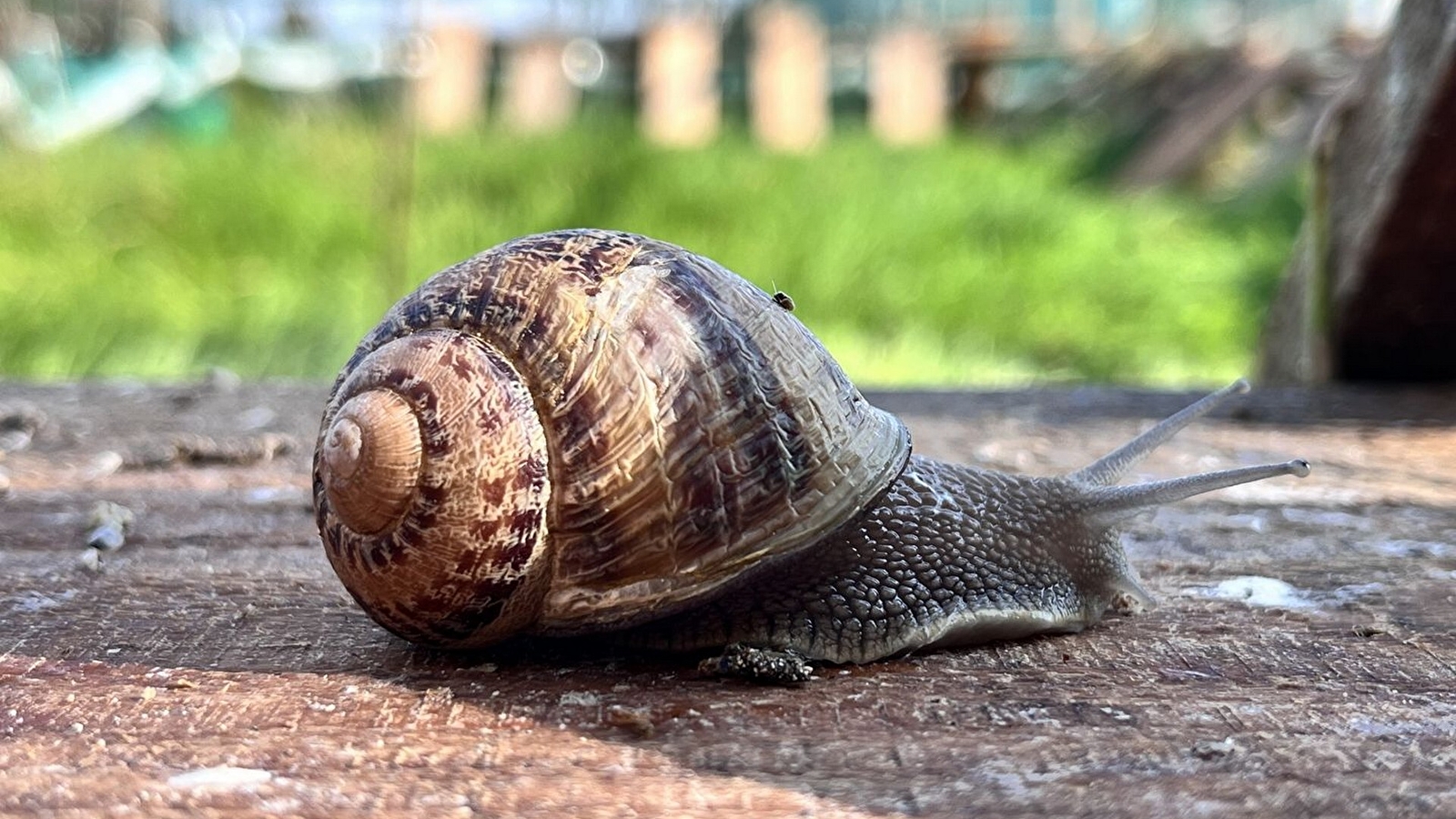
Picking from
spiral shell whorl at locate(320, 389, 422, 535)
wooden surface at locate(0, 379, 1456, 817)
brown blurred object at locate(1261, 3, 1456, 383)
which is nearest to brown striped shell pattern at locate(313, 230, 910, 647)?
spiral shell whorl at locate(320, 389, 422, 535)

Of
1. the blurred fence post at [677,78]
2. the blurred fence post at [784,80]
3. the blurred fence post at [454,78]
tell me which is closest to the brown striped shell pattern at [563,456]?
the blurred fence post at [454,78]

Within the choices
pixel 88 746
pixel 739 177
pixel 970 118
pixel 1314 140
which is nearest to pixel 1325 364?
pixel 1314 140

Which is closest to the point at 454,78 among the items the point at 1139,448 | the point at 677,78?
the point at 677,78

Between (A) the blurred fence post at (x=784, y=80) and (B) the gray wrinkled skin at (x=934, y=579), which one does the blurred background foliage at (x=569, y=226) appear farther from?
(B) the gray wrinkled skin at (x=934, y=579)

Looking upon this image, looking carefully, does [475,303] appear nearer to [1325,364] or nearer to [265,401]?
[265,401]

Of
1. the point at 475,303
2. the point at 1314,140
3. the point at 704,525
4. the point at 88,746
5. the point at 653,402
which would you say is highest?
the point at 1314,140

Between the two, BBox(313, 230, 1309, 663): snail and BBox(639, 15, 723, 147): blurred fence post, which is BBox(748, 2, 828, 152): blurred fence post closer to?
BBox(639, 15, 723, 147): blurred fence post
